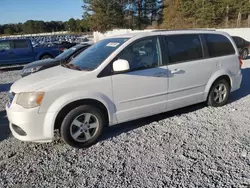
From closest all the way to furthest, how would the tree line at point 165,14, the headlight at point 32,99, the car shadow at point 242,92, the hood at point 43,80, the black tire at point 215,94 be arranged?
the headlight at point 32,99, the hood at point 43,80, the black tire at point 215,94, the car shadow at point 242,92, the tree line at point 165,14

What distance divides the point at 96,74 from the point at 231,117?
112 inches

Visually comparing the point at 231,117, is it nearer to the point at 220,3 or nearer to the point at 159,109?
the point at 159,109

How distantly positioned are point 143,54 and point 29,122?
6.92 feet

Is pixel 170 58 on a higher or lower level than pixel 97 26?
lower

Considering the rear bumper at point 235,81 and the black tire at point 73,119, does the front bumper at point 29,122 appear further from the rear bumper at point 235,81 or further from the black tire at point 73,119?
the rear bumper at point 235,81

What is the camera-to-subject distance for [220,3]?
101 ft

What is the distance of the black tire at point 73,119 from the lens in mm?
3396

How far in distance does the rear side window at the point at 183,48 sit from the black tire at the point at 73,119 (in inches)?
64.9

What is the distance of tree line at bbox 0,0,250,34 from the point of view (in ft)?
93.2

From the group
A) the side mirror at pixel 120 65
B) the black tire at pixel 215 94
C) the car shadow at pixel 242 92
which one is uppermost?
the side mirror at pixel 120 65

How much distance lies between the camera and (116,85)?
3637 millimetres

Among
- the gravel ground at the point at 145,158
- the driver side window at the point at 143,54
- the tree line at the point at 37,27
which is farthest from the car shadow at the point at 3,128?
A: the tree line at the point at 37,27

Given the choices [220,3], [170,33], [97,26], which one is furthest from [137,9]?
[170,33]

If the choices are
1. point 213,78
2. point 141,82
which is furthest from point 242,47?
point 141,82
